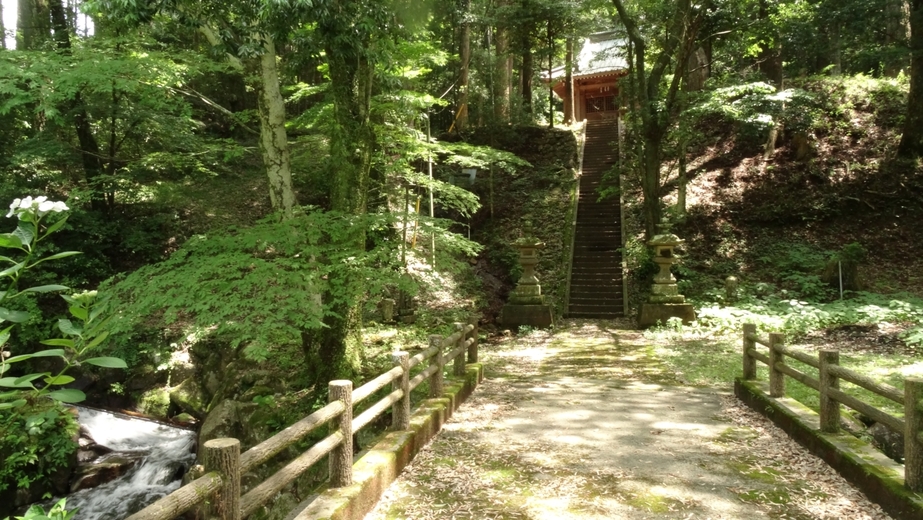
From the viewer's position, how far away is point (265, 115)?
22.7 ft

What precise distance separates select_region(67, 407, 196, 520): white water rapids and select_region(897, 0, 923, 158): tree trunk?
18113 mm

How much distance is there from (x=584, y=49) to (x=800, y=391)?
2567 cm

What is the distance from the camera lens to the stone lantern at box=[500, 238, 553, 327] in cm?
1243

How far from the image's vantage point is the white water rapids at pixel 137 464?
24.6ft

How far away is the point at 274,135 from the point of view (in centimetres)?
693

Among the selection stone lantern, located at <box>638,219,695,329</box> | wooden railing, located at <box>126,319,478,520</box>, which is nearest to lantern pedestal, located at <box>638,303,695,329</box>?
stone lantern, located at <box>638,219,695,329</box>

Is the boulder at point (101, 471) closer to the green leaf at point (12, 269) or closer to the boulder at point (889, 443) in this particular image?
the green leaf at point (12, 269)

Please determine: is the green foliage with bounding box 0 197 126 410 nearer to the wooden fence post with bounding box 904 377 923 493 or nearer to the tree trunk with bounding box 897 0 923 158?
the wooden fence post with bounding box 904 377 923 493

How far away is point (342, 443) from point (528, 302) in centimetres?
911

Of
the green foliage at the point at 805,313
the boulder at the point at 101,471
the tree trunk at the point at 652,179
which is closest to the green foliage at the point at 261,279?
the boulder at the point at 101,471

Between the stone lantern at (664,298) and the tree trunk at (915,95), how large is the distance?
8092 millimetres

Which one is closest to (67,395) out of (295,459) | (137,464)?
(295,459)

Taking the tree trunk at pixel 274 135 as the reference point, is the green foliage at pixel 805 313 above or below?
below

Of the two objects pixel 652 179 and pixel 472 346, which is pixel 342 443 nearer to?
pixel 472 346
